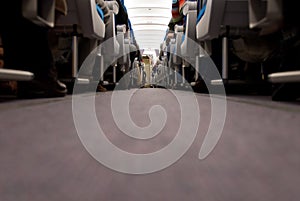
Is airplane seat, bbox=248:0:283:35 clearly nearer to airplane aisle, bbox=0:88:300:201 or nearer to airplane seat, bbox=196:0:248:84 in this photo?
airplane seat, bbox=196:0:248:84

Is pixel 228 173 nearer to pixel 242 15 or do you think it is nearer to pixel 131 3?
pixel 242 15

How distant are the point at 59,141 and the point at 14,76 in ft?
2.16

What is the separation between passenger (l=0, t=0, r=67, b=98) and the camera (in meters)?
1.42

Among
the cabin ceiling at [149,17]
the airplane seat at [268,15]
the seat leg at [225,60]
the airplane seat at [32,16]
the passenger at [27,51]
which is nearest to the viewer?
the airplane seat at [32,16]

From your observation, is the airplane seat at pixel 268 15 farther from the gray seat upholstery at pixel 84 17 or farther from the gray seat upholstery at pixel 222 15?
the gray seat upholstery at pixel 84 17

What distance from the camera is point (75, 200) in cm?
28

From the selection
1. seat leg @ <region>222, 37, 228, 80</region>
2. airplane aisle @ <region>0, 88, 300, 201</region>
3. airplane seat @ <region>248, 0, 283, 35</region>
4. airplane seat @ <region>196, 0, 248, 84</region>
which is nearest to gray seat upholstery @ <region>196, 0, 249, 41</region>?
airplane seat @ <region>196, 0, 248, 84</region>

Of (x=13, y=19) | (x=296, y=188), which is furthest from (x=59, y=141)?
(x=13, y=19)

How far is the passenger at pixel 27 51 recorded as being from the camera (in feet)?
4.66

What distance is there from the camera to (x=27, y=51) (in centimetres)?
148

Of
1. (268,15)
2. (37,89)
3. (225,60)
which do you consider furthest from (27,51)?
(225,60)

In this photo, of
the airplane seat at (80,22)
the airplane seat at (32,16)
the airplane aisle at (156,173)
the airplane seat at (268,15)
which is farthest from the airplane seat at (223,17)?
the airplane aisle at (156,173)

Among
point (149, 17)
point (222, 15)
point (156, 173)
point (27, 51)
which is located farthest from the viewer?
point (149, 17)

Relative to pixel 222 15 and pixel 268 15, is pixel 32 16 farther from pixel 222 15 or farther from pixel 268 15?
pixel 222 15
